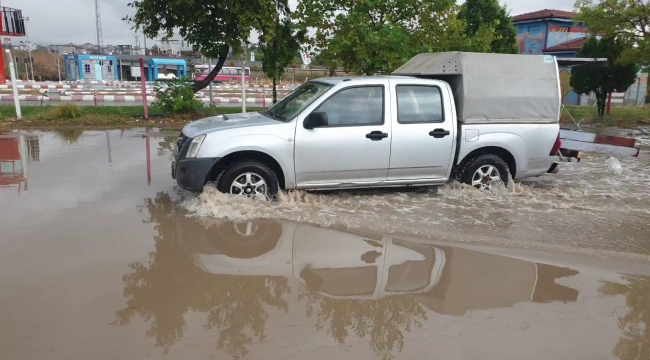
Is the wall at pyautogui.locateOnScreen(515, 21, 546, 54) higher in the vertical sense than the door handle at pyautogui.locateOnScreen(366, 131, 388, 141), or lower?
higher

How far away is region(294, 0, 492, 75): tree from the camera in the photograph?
1273 cm

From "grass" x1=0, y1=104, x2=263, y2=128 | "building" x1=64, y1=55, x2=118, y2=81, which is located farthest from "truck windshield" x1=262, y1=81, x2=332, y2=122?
"building" x1=64, y1=55, x2=118, y2=81

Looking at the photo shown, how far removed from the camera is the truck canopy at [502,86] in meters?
7.34

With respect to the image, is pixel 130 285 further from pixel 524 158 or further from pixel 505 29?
pixel 505 29

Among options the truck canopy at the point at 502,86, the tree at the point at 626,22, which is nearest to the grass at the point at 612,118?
the tree at the point at 626,22

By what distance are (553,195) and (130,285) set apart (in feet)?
19.7

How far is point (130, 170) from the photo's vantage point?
28.5 ft

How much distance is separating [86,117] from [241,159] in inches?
388

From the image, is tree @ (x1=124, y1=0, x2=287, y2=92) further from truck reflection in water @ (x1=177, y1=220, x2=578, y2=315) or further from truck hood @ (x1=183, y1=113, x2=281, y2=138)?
truck reflection in water @ (x1=177, y1=220, x2=578, y2=315)

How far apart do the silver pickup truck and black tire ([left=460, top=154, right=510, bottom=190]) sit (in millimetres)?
14

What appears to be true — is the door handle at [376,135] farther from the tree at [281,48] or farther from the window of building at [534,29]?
the window of building at [534,29]

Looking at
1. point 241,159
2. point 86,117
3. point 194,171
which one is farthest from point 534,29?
point 194,171

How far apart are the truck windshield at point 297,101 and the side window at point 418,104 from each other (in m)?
0.98

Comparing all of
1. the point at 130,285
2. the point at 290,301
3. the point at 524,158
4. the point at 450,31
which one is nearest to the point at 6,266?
the point at 130,285
